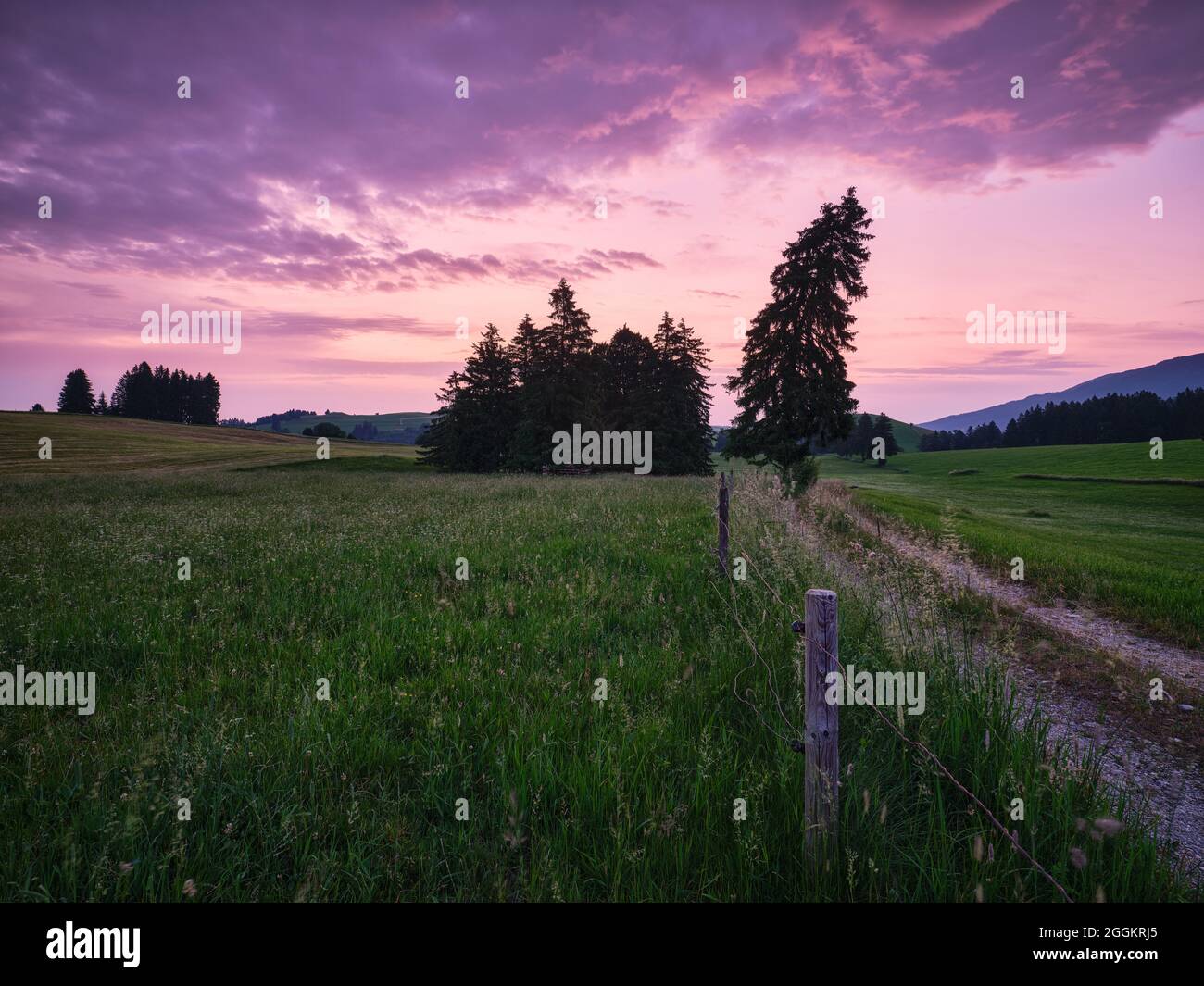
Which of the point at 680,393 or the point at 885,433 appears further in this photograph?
the point at 885,433

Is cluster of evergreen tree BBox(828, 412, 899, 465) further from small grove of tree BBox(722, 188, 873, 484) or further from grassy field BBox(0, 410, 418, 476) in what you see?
grassy field BBox(0, 410, 418, 476)

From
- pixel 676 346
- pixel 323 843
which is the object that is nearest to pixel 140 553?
pixel 323 843

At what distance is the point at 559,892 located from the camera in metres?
2.26

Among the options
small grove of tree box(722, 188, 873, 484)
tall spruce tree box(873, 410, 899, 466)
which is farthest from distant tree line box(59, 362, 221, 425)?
tall spruce tree box(873, 410, 899, 466)

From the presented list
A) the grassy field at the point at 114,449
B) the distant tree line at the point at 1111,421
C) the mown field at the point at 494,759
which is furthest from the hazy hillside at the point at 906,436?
the mown field at the point at 494,759

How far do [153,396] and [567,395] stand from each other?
11081cm

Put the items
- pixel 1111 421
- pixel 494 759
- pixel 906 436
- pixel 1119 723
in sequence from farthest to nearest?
1. pixel 906 436
2. pixel 1111 421
3. pixel 1119 723
4. pixel 494 759

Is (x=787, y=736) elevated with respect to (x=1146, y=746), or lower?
elevated

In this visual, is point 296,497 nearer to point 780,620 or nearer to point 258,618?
point 258,618

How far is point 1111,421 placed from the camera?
92.2 metres

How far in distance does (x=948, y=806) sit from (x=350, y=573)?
7.45m

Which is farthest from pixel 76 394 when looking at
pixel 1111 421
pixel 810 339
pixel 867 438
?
pixel 1111 421

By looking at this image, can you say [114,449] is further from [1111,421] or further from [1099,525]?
[1111,421]

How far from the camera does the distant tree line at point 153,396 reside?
101750 mm
